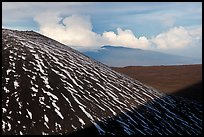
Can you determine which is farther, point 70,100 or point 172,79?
point 172,79

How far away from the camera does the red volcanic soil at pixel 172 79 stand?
2127 centimetres

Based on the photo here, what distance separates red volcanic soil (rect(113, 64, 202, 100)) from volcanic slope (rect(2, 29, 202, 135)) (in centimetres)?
737

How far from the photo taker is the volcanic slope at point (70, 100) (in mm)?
9414

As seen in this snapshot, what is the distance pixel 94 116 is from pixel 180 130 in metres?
2.71

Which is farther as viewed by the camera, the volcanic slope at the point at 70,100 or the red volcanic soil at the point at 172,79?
the red volcanic soil at the point at 172,79

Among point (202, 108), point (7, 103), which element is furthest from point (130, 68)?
point (7, 103)

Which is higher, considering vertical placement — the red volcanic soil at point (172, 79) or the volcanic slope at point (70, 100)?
the volcanic slope at point (70, 100)

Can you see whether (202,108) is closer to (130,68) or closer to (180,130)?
(180,130)

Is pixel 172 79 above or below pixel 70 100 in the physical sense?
below

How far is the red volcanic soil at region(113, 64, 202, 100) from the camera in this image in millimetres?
21269

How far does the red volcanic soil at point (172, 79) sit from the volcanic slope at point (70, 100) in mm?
7366

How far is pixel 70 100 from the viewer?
409 inches

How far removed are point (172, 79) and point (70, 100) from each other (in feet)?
58.6

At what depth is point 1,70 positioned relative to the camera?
10930 millimetres
